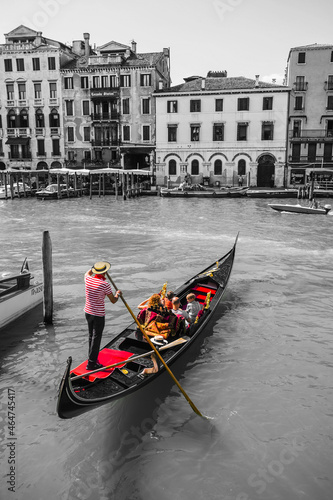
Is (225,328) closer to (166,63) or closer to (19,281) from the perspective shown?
(19,281)

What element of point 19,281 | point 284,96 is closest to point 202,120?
point 284,96

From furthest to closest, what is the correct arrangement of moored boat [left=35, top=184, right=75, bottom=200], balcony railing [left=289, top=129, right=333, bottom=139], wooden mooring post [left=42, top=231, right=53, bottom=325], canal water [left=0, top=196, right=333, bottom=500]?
balcony railing [left=289, top=129, right=333, bottom=139] → moored boat [left=35, top=184, right=75, bottom=200] → wooden mooring post [left=42, top=231, right=53, bottom=325] → canal water [left=0, top=196, right=333, bottom=500]

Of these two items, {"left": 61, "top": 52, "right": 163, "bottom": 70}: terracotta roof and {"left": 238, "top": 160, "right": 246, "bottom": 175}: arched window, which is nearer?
{"left": 238, "top": 160, "right": 246, "bottom": 175}: arched window

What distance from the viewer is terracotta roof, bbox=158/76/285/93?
3778 centimetres

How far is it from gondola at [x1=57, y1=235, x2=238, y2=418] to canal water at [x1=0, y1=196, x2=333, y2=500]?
41 centimetres

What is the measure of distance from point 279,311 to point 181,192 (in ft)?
88.1

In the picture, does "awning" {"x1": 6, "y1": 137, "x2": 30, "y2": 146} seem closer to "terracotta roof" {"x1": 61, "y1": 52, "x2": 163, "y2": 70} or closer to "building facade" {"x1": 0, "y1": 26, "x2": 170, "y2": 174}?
"building facade" {"x1": 0, "y1": 26, "x2": 170, "y2": 174}

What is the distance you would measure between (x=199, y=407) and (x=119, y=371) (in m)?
1.14

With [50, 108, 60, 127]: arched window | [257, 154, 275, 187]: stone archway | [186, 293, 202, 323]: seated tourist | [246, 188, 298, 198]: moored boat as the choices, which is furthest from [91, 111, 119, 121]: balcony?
[186, 293, 202, 323]: seated tourist

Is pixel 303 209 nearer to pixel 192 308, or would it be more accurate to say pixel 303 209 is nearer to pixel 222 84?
pixel 192 308

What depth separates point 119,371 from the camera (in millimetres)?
5281

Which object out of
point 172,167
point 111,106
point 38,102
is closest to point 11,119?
point 38,102

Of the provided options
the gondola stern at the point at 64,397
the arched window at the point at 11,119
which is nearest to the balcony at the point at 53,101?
the arched window at the point at 11,119

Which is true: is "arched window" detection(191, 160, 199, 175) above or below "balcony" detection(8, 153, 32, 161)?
below
